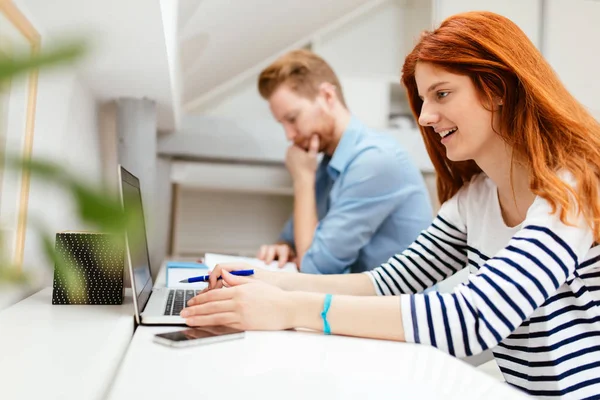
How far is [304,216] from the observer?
64.2 inches

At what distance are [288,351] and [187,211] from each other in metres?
1.93

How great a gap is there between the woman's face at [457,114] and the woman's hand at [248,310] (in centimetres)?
39

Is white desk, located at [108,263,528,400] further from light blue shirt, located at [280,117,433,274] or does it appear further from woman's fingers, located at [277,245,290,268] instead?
woman's fingers, located at [277,245,290,268]

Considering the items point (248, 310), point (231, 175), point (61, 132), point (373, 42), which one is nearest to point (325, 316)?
point (248, 310)

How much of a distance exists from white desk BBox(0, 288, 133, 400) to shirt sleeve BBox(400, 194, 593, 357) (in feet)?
1.24

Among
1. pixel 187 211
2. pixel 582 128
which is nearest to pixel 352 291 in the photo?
pixel 582 128

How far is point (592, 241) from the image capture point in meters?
0.72

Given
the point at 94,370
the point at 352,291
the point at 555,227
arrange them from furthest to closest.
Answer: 1. the point at 352,291
2. the point at 555,227
3. the point at 94,370

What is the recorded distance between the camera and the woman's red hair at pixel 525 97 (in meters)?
0.75

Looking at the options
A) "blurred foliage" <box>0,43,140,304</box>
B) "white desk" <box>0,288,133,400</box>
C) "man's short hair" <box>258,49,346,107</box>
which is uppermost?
"man's short hair" <box>258,49,346,107</box>

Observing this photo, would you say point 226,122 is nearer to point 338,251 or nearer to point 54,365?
point 338,251

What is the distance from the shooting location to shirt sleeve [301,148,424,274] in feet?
4.64

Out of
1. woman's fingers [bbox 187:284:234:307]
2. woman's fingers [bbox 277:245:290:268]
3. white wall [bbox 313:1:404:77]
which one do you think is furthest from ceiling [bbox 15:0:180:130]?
white wall [bbox 313:1:404:77]

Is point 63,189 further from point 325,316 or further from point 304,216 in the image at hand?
point 304,216
